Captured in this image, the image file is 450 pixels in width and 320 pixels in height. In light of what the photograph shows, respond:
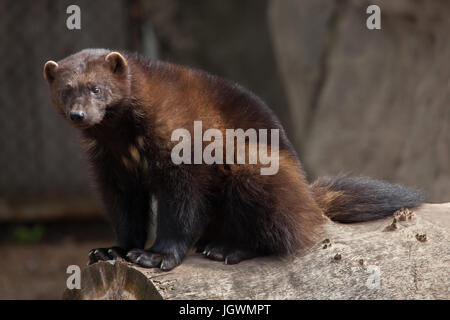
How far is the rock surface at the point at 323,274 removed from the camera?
3.17 meters

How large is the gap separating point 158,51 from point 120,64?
16.6 feet

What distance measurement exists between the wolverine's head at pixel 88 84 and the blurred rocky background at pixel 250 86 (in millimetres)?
2531

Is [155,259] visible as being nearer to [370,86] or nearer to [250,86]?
[370,86]

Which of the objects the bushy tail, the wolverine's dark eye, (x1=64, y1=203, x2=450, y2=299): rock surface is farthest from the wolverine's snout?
the bushy tail

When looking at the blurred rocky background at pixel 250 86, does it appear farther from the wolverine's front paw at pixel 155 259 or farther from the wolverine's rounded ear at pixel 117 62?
the wolverine's front paw at pixel 155 259

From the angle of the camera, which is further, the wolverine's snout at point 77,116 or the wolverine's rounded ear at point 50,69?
the wolverine's rounded ear at point 50,69

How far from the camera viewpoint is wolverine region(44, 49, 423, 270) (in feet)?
11.6

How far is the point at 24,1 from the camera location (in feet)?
25.4

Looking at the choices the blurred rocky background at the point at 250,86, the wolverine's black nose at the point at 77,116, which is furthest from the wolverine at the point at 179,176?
the blurred rocky background at the point at 250,86

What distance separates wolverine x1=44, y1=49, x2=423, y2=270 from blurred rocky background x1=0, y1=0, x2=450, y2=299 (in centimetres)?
227

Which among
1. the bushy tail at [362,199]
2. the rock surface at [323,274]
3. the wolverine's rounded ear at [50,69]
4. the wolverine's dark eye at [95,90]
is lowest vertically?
the rock surface at [323,274]

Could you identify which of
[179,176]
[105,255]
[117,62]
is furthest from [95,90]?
[105,255]

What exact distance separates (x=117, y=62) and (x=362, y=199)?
147 cm

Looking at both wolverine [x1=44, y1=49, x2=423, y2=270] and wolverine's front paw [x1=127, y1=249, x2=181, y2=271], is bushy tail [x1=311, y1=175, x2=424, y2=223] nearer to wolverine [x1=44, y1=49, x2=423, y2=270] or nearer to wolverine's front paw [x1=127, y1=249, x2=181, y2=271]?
wolverine [x1=44, y1=49, x2=423, y2=270]
